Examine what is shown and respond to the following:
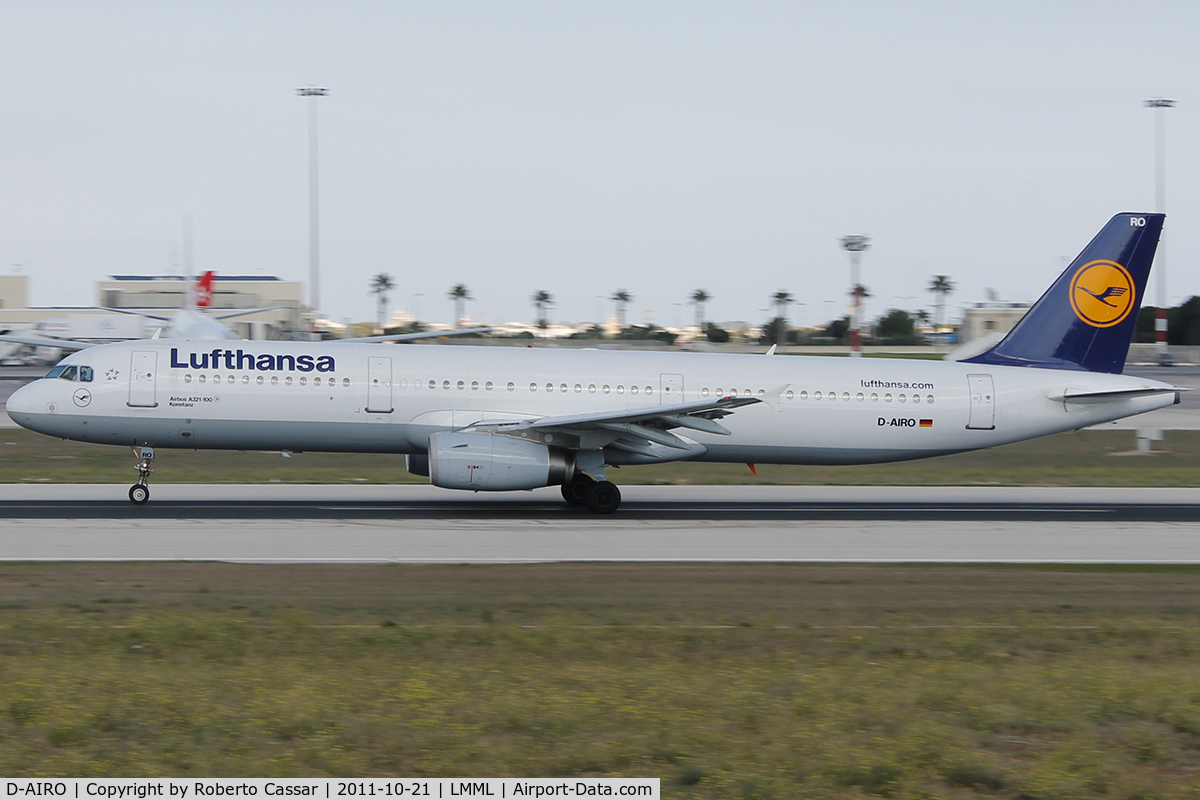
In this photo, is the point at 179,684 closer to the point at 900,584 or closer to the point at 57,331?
the point at 900,584

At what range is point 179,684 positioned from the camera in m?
8.69

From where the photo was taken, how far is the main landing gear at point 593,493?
21.4 meters

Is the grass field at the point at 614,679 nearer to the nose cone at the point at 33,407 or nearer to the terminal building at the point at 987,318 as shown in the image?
the nose cone at the point at 33,407

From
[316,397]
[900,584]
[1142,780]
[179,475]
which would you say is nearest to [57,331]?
[179,475]

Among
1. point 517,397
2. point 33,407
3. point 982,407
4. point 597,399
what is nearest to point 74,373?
point 33,407

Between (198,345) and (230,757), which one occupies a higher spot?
(198,345)

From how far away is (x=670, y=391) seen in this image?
2239 centimetres

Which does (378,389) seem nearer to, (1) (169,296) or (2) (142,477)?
(2) (142,477)

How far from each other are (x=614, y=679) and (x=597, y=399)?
43.2ft

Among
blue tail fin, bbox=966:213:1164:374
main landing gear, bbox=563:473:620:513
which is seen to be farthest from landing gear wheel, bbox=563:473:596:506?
blue tail fin, bbox=966:213:1164:374

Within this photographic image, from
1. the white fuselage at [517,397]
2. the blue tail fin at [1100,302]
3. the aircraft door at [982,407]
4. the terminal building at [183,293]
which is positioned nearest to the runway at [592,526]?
the white fuselage at [517,397]

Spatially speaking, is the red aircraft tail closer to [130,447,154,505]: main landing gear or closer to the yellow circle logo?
[130,447,154,505]: main landing gear

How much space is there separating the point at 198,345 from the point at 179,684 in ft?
46.1
